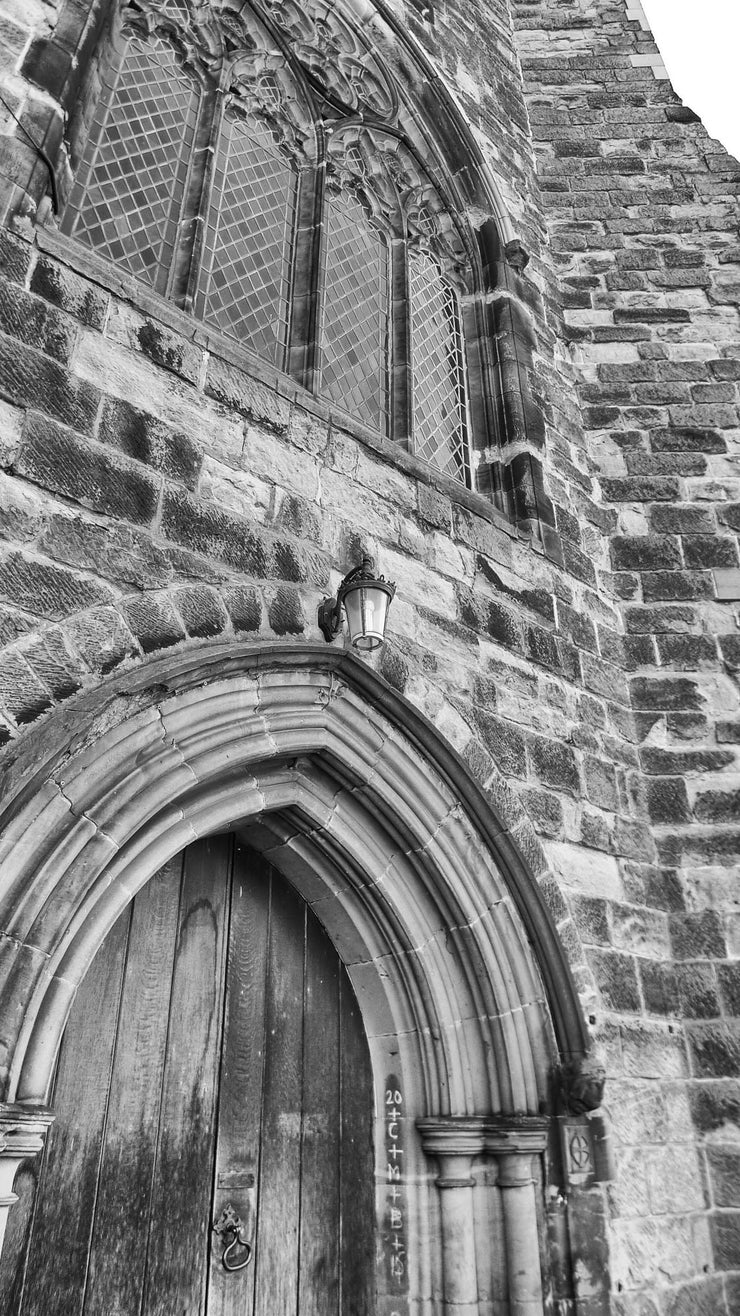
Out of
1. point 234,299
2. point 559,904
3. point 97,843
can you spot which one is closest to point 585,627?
point 559,904

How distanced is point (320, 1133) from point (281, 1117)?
158mm

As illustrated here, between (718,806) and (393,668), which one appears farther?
(718,806)

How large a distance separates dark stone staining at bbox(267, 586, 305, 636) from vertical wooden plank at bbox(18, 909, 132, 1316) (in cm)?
105

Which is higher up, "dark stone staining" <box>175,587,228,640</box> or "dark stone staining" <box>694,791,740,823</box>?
"dark stone staining" <box>694,791,740,823</box>

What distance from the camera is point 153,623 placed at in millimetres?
2693

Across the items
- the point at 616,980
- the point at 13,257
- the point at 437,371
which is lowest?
the point at 616,980

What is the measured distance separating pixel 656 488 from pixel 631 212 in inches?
85.2

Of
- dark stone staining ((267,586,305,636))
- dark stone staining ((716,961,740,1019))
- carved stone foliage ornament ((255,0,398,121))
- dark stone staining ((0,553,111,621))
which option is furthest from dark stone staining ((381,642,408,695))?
carved stone foliage ornament ((255,0,398,121))

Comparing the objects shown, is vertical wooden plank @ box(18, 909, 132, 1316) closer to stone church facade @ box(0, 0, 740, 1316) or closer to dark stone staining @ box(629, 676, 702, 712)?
stone church facade @ box(0, 0, 740, 1316)

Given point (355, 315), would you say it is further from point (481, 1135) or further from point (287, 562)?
point (481, 1135)

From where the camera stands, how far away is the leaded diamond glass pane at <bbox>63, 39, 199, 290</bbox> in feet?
11.5

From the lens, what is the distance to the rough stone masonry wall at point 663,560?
3604mm

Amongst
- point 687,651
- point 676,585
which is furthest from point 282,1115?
point 676,585

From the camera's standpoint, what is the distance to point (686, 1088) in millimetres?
3812
